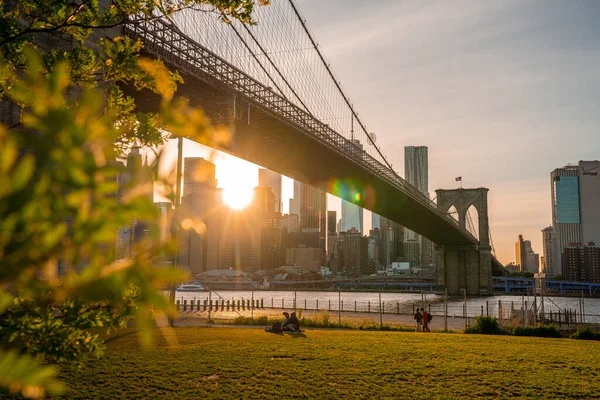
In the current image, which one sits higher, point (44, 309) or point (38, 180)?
point (38, 180)

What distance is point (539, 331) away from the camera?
68.5 ft

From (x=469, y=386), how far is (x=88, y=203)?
9159mm

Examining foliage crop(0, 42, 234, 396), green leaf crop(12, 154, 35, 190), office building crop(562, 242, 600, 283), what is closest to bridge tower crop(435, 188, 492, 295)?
foliage crop(0, 42, 234, 396)

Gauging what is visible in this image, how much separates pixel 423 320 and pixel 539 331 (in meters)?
4.89

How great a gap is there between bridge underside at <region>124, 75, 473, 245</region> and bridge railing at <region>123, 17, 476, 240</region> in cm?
50

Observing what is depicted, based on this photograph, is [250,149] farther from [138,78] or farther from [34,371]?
[34,371]

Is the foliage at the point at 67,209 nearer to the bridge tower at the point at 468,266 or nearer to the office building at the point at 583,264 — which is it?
the bridge tower at the point at 468,266

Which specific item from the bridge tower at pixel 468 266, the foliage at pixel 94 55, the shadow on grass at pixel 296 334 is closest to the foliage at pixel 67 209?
the foliage at pixel 94 55

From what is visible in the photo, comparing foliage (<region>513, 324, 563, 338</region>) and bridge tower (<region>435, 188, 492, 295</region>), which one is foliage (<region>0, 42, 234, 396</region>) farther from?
bridge tower (<region>435, 188, 492, 295</region>)

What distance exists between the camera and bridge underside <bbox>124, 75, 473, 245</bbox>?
30.0 meters

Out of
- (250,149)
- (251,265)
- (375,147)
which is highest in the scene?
(375,147)

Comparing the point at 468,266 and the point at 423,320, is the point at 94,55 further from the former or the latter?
the point at 468,266

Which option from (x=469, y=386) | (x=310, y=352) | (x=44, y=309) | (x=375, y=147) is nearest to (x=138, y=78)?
(x=44, y=309)

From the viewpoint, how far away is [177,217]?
1.79 metres
